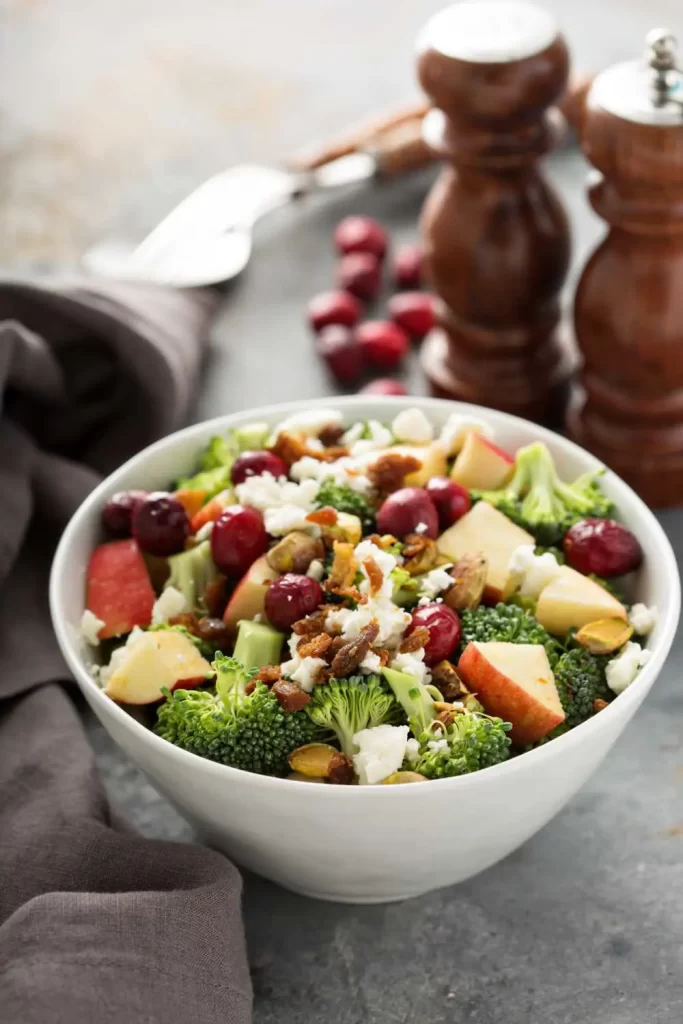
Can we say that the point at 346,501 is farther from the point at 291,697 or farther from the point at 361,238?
the point at 361,238

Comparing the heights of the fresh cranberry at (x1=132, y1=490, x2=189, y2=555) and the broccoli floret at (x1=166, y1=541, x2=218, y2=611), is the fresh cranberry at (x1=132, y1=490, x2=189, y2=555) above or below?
above

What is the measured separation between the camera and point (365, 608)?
140cm

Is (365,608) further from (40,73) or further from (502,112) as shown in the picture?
(40,73)

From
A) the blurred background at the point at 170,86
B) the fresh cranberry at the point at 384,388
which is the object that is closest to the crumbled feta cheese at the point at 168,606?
the fresh cranberry at the point at 384,388

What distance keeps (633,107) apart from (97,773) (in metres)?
1.03

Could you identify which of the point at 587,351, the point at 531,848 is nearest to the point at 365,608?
Result: the point at 531,848

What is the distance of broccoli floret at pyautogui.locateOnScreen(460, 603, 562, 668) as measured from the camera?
1420 millimetres

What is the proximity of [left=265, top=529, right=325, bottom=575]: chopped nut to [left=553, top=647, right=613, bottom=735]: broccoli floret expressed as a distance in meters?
0.28

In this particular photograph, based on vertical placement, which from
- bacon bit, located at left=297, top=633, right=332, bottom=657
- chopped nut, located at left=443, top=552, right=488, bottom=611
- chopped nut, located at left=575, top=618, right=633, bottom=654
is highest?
bacon bit, located at left=297, top=633, right=332, bottom=657

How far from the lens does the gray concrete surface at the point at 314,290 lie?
1.41m

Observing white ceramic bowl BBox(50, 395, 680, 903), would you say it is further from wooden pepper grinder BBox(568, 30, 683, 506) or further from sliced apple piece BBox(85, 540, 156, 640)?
wooden pepper grinder BBox(568, 30, 683, 506)

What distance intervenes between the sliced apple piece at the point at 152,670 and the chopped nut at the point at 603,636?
0.39 meters

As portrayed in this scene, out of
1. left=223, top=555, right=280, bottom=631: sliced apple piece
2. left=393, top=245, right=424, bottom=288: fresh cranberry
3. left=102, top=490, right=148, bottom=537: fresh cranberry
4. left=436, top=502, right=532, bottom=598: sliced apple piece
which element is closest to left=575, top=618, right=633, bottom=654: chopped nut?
left=436, top=502, right=532, bottom=598: sliced apple piece

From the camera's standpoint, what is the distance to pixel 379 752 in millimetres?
1304
